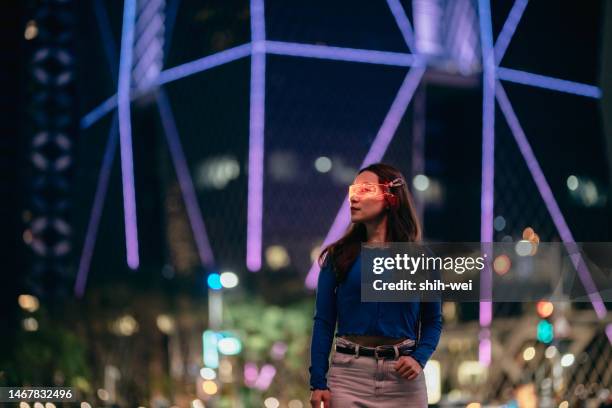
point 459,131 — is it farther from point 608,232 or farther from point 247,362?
point 247,362

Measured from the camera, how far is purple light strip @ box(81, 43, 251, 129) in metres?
Answer: 6.58

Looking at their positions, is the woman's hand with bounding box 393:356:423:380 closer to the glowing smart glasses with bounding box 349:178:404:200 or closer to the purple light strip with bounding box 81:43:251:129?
the glowing smart glasses with bounding box 349:178:404:200

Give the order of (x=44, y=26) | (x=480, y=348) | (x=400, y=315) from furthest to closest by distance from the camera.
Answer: (x=44, y=26), (x=480, y=348), (x=400, y=315)

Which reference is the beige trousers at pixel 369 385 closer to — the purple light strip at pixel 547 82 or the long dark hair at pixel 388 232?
the long dark hair at pixel 388 232

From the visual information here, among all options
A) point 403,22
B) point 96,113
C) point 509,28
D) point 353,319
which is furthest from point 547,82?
point 353,319

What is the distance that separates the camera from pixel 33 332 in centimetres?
721

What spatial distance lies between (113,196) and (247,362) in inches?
98.2

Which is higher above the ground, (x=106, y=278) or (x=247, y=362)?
(x=106, y=278)

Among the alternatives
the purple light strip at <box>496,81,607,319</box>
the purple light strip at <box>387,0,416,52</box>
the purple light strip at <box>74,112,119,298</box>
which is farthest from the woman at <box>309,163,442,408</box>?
the purple light strip at <box>74,112,119,298</box>

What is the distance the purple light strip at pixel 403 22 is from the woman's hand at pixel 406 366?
16.1ft

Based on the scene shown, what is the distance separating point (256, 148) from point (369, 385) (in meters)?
4.54

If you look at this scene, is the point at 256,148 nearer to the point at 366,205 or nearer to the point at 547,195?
the point at 547,195

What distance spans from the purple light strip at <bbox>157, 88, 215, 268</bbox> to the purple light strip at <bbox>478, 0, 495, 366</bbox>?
2137 mm

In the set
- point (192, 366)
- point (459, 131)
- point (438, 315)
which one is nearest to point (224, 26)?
point (459, 131)
